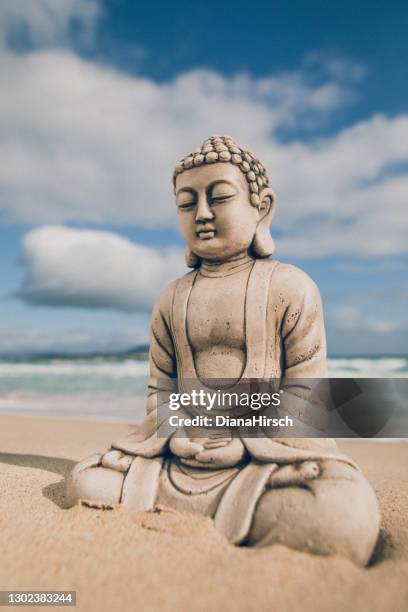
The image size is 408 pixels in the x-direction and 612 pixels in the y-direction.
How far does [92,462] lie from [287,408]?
1.27 metres

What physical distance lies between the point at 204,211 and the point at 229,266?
1.40 ft

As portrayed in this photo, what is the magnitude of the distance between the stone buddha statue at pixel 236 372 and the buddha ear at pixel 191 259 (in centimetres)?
1

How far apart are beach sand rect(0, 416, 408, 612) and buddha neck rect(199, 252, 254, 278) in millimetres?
1559

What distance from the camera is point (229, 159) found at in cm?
323

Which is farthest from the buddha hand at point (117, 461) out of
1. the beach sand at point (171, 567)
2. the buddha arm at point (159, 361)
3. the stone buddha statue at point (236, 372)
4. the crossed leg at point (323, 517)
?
the crossed leg at point (323, 517)

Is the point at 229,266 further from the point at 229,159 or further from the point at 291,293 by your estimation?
the point at 229,159

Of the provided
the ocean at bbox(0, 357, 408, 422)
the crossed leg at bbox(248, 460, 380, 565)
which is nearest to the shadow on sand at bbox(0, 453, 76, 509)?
the crossed leg at bbox(248, 460, 380, 565)

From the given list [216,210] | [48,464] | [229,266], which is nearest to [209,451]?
[229,266]

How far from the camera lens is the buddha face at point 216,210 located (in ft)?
10.5

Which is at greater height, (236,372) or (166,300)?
(166,300)

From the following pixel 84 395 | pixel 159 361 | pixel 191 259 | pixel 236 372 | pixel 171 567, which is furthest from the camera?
pixel 84 395

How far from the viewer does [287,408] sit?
9.73 feet

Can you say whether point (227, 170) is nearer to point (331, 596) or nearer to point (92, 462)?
point (92, 462)

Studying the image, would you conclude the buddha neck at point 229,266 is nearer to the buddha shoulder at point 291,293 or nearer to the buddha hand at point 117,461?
the buddha shoulder at point 291,293
